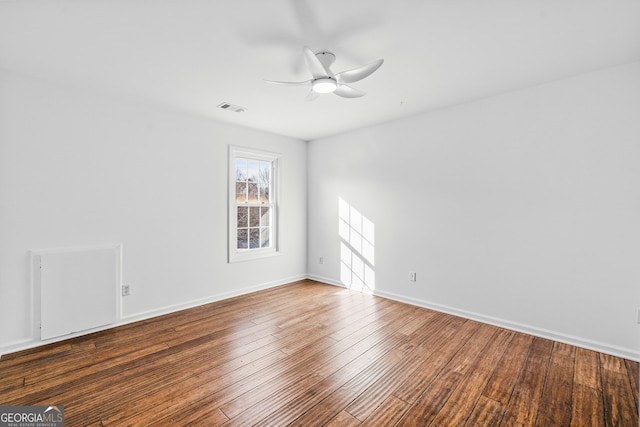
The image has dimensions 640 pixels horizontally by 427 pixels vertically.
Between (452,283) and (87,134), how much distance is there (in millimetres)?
4457

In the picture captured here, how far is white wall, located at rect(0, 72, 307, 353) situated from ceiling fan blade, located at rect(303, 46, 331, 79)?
2.33 meters

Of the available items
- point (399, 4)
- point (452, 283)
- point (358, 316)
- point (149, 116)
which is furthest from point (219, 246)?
point (399, 4)

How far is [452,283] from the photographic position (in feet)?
11.7

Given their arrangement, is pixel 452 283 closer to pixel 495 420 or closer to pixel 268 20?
pixel 495 420

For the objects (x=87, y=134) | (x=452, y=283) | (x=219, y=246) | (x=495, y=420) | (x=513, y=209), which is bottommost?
(x=495, y=420)

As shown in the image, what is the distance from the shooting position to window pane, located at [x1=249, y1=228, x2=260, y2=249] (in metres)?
4.66

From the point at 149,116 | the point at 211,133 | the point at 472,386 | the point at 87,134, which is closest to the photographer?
the point at 472,386

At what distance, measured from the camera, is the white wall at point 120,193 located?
106 inches

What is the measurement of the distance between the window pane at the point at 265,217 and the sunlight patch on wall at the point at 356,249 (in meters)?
1.20

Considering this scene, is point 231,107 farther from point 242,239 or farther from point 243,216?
point 242,239

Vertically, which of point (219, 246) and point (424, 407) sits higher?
point (219, 246)

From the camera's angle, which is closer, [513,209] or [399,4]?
[399,4]

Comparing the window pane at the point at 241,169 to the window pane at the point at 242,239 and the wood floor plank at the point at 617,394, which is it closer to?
the window pane at the point at 242,239

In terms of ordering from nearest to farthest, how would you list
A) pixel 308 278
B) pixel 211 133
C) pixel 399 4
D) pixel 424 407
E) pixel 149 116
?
pixel 399 4
pixel 424 407
pixel 149 116
pixel 211 133
pixel 308 278
